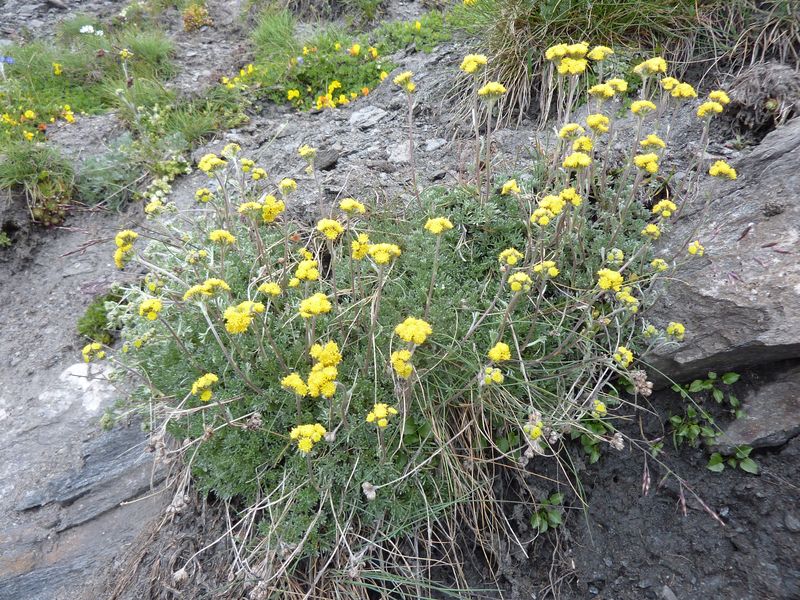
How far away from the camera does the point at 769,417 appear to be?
2293 millimetres

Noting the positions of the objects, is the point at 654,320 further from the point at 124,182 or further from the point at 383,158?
the point at 124,182

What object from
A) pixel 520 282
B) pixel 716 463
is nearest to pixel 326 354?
pixel 520 282

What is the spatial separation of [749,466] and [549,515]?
87 centimetres

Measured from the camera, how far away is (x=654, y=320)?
257cm

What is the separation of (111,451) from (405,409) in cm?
193

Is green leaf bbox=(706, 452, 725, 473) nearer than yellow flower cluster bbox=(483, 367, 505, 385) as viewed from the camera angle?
No

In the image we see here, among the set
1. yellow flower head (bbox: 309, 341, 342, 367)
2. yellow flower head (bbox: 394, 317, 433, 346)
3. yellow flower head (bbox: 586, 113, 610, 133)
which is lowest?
yellow flower head (bbox: 309, 341, 342, 367)

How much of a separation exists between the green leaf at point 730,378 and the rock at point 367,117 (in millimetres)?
3190

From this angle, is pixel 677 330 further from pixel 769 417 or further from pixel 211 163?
pixel 211 163

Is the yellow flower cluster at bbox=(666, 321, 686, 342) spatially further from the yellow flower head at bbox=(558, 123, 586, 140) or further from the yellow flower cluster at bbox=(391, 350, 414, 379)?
the yellow flower cluster at bbox=(391, 350, 414, 379)

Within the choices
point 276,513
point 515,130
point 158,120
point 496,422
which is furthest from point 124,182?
point 496,422

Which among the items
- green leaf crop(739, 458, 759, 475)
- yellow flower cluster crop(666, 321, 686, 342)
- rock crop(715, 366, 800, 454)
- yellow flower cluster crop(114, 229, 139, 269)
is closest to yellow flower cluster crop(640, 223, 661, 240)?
yellow flower cluster crop(666, 321, 686, 342)

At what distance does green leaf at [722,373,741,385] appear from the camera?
2.38m

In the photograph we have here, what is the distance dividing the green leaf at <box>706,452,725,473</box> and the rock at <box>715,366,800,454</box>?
0.12 ft
